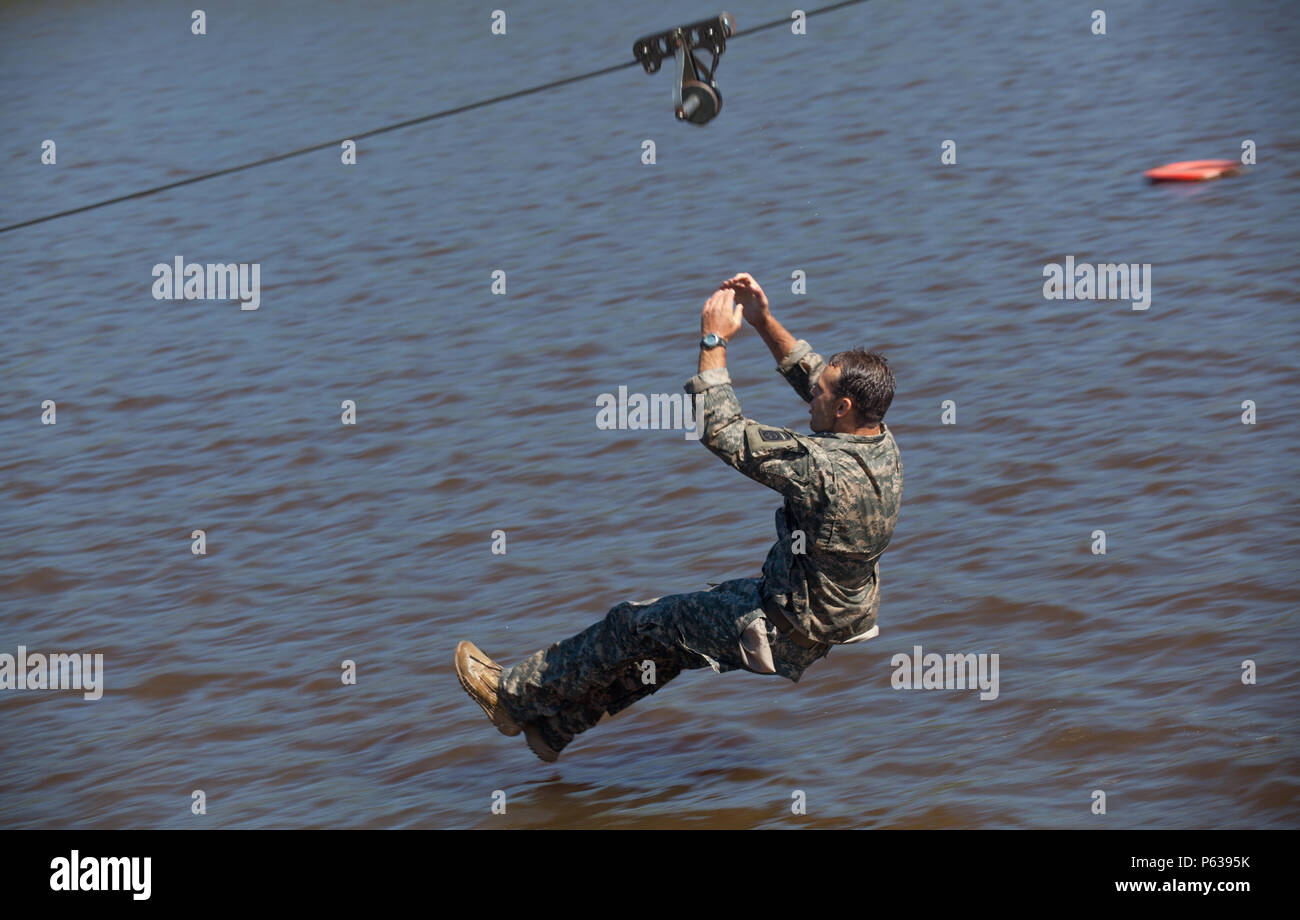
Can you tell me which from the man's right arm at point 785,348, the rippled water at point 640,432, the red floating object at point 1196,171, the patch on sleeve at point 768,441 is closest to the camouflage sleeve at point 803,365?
the man's right arm at point 785,348

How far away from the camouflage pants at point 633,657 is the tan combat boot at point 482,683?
5cm

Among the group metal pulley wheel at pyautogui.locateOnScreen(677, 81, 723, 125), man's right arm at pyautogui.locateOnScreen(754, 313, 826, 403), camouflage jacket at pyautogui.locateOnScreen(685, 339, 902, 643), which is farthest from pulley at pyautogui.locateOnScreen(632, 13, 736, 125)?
camouflage jacket at pyautogui.locateOnScreen(685, 339, 902, 643)

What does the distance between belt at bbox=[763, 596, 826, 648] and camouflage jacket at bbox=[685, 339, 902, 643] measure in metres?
0.02

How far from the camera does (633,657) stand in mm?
6633

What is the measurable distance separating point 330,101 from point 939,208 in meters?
7.49

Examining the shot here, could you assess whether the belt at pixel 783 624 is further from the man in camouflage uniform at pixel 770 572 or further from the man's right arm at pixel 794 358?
the man's right arm at pixel 794 358

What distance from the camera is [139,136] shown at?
17312 mm

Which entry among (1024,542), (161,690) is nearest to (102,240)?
(161,690)

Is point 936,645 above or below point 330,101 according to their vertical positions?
below

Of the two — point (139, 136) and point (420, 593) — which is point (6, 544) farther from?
point (139, 136)

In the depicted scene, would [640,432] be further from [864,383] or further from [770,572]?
[864,383]

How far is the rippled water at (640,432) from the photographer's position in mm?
7211

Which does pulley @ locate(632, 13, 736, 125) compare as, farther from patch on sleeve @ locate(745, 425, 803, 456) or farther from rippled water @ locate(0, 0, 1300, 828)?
rippled water @ locate(0, 0, 1300, 828)

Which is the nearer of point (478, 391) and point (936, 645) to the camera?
point (936, 645)
